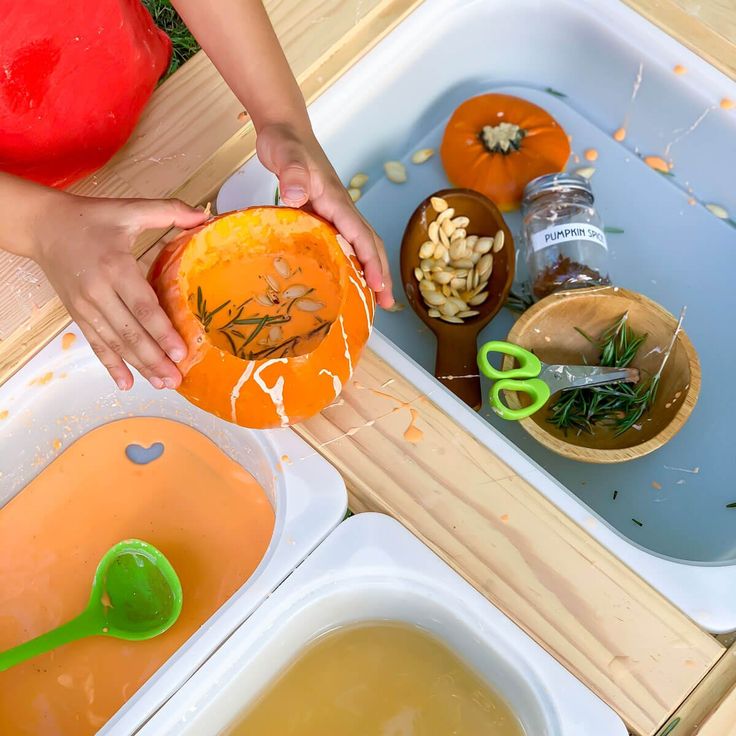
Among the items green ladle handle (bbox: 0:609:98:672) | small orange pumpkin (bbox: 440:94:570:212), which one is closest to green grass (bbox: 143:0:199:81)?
small orange pumpkin (bbox: 440:94:570:212)

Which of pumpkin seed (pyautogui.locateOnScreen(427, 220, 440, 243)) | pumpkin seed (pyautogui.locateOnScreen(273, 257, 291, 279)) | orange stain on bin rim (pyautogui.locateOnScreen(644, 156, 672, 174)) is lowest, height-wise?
orange stain on bin rim (pyautogui.locateOnScreen(644, 156, 672, 174))

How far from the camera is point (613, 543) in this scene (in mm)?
683

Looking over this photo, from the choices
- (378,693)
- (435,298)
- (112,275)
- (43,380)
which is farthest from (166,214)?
→ (378,693)

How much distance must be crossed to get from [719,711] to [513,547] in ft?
0.64

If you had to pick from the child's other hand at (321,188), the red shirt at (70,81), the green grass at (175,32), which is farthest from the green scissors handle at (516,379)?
the green grass at (175,32)

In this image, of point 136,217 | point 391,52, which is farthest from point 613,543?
point 391,52

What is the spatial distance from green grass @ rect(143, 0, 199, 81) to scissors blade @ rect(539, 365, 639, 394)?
678mm

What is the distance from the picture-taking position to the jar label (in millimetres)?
869

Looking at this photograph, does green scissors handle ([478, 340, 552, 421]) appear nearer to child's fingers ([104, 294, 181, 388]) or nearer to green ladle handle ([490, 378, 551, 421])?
green ladle handle ([490, 378, 551, 421])

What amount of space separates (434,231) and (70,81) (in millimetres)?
386

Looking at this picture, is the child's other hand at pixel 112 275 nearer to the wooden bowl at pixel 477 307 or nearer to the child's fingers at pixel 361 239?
the child's fingers at pixel 361 239

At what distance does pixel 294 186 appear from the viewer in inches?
25.1

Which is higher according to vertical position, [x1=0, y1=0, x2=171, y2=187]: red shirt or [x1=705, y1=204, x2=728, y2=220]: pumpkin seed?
[x1=0, y1=0, x2=171, y2=187]: red shirt

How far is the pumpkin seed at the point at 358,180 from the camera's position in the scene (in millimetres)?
983
